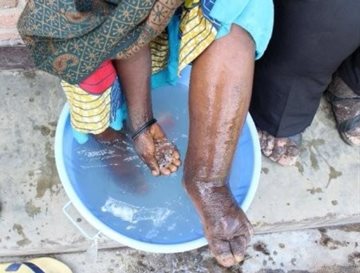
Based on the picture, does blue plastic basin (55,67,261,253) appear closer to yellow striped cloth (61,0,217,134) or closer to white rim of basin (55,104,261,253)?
white rim of basin (55,104,261,253)

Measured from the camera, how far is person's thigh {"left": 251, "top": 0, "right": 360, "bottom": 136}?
1.56 m

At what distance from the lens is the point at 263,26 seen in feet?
4.55

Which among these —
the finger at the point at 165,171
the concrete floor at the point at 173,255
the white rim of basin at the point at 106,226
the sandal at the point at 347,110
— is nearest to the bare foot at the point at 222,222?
the white rim of basin at the point at 106,226

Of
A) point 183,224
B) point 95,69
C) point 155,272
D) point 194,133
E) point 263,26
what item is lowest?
point 155,272

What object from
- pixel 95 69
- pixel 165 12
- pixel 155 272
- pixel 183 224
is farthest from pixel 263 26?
pixel 155 272

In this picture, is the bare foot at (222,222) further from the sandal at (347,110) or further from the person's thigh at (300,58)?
the sandal at (347,110)

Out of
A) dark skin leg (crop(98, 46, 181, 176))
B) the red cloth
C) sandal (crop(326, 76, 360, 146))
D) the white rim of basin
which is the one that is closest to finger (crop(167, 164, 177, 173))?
dark skin leg (crop(98, 46, 181, 176))

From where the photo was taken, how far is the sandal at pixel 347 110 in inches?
80.4

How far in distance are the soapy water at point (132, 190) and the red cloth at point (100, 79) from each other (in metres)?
0.35

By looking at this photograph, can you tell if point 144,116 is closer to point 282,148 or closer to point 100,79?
point 100,79

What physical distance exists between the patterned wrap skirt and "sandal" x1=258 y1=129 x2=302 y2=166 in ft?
1.98

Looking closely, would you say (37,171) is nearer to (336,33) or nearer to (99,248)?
(99,248)

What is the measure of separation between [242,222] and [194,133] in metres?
0.26

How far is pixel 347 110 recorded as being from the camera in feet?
6.75
